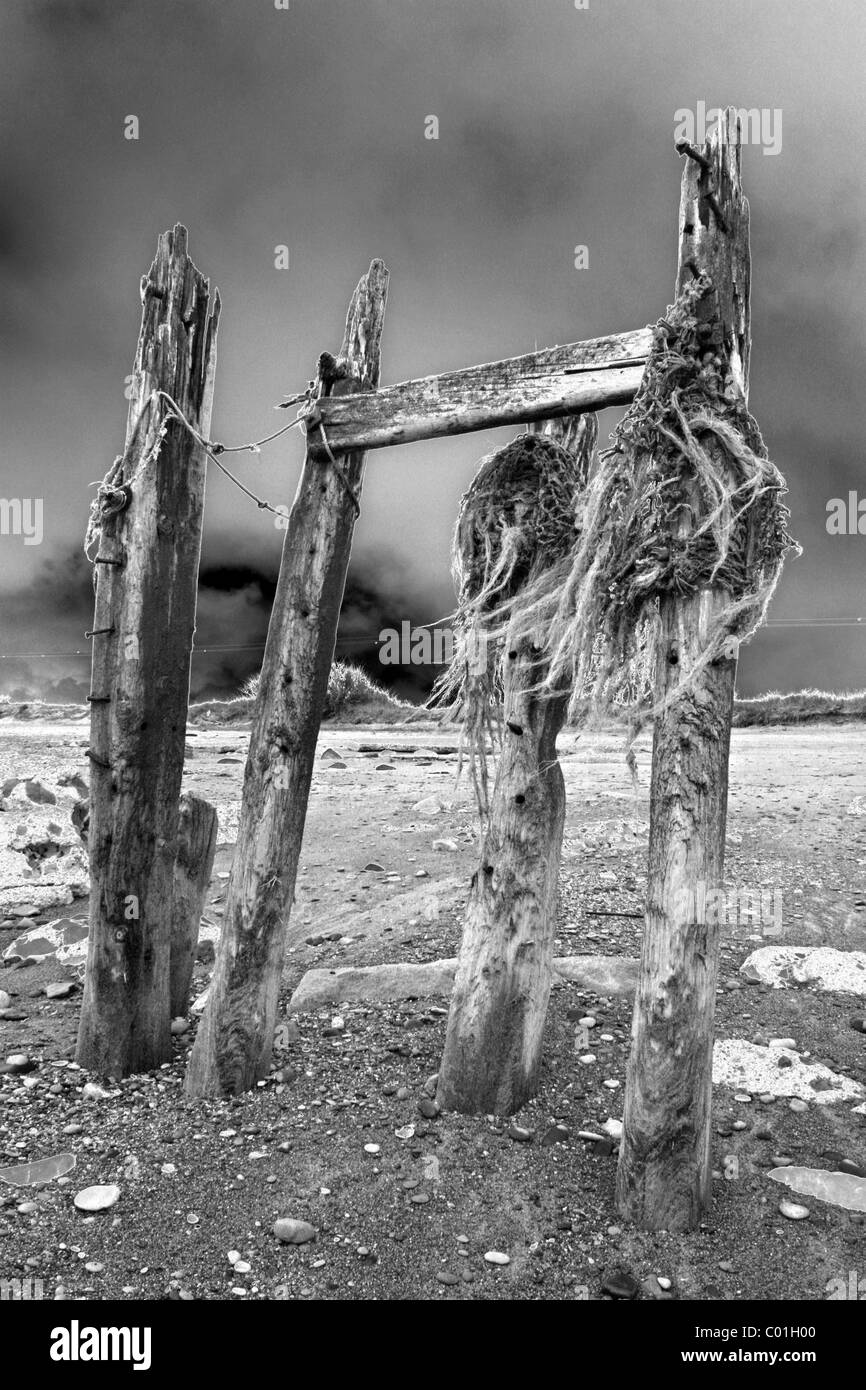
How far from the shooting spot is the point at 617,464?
175 inches

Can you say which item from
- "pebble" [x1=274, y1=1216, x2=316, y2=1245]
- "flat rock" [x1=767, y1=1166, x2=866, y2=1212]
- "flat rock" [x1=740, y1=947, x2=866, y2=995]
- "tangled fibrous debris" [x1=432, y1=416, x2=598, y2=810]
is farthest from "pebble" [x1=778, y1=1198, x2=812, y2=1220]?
"flat rock" [x1=740, y1=947, x2=866, y2=995]

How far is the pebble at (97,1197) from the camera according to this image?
4344 millimetres

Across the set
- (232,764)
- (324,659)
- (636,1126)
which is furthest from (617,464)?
(232,764)

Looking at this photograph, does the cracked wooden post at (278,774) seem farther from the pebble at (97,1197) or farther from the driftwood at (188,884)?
the driftwood at (188,884)

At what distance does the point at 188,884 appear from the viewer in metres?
6.43

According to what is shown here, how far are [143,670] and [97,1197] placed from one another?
290 cm

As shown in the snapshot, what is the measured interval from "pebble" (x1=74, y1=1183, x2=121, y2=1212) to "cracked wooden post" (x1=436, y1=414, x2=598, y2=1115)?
5.62 ft

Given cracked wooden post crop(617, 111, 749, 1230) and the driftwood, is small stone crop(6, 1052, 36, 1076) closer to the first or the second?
the driftwood

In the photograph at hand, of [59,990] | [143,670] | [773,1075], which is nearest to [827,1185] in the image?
[773,1075]

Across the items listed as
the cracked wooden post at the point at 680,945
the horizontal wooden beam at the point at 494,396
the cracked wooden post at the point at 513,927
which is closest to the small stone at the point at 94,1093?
the cracked wooden post at the point at 513,927

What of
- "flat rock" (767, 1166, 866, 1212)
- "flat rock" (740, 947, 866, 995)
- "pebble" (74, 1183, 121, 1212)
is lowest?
"pebble" (74, 1183, 121, 1212)

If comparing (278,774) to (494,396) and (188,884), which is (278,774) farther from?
(494,396)

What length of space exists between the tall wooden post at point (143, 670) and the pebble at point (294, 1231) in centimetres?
207

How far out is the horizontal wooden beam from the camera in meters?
4.65
